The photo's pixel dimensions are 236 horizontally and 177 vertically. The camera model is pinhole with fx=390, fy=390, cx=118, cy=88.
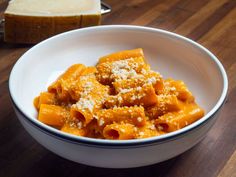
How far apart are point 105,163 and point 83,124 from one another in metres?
0.12

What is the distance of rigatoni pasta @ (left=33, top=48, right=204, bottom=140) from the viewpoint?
74 cm

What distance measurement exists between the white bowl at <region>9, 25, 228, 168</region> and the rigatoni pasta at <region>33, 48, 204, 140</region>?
0.19 feet

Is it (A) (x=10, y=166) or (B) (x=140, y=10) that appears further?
(B) (x=140, y=10)

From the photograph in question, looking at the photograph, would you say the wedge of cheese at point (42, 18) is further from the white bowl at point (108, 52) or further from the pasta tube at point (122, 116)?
the pasta tube at point (122, 116)

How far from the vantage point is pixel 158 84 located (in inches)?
32.4

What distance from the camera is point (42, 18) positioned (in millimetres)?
1168

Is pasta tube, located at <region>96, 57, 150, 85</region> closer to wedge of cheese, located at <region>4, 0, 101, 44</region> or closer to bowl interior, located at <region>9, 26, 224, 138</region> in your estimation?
bowl interior, located at <region>9, 26, 224, 138</region>

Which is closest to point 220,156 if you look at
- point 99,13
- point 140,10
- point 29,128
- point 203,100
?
point 203,100

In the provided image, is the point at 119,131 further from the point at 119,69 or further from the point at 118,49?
the point at 118,49


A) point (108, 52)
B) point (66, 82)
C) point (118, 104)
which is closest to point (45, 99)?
point (66, 82)

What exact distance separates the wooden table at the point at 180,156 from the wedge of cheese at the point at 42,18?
0.04 meters

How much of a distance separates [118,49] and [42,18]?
0.89 feet

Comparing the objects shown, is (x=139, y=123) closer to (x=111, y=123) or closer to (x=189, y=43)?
(x=111, y=123)

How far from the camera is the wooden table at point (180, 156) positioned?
0.76 meters
